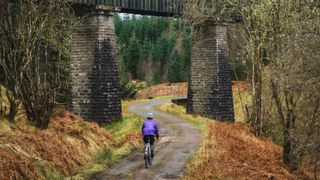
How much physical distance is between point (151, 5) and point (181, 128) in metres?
8.05

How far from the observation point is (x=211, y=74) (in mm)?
33656

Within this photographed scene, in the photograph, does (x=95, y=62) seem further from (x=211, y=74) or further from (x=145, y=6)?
(x=211, y=74)

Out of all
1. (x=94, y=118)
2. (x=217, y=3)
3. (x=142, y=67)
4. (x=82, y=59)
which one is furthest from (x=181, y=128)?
(x=142, y=67)

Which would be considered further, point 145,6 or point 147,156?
point 145,6

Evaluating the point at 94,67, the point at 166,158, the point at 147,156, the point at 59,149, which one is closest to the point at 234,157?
the point at 166,158

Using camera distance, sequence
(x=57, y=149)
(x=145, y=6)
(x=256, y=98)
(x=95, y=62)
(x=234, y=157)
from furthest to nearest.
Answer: (x=145, y=6) → (x=256, y=98) → (x=95, y=62) → (x=234, y=157) → (x=57, y=149)

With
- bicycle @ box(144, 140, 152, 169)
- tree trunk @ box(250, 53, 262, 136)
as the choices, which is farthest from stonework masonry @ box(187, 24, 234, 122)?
bicycle @ box(144, 140, 152, 169)

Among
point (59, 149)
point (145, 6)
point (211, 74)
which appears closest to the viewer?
point (59, 149)

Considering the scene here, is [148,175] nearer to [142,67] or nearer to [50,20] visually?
[50,20]

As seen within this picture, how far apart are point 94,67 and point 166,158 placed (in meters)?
9.24

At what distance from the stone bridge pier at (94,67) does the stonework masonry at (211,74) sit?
774cm

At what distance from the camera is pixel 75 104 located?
92.2 feet

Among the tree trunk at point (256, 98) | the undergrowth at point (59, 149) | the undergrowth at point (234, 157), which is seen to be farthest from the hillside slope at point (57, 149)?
the tree trunk at point (256, 98)

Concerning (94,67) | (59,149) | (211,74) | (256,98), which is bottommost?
(59,149)
